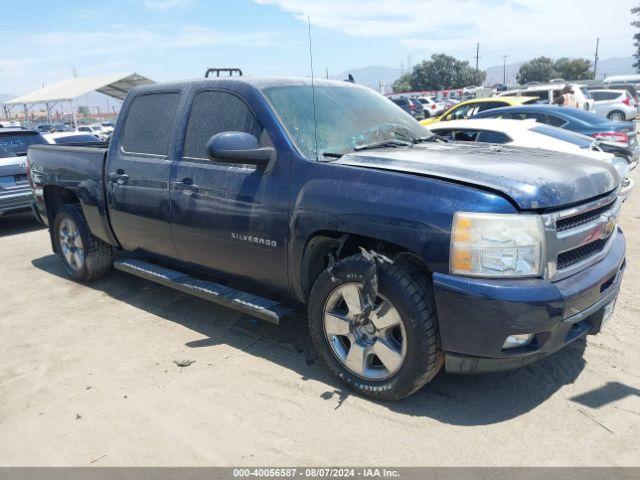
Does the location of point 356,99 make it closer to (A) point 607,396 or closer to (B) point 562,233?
(B) point 562,233

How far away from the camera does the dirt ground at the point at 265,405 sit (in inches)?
107

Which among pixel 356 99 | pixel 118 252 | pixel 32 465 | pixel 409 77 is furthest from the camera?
pixel 409 77

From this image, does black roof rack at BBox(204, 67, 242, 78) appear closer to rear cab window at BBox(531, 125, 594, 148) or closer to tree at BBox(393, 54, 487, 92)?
rear cab window at BBox(531, 125, 594, 148)

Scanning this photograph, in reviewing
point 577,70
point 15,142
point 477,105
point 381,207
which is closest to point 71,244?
point 381,207

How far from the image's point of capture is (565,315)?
2689mm

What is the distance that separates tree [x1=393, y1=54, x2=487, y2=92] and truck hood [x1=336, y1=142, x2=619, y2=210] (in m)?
73.5

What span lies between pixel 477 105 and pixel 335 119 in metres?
10.9

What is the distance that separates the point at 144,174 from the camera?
438 cm

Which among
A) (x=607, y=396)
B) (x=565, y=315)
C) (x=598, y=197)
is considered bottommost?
(x=607, y=396)

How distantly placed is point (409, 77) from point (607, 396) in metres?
81.8

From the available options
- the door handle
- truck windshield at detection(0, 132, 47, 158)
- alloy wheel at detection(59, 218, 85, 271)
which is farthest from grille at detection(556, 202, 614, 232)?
truck windshield at detection(0, 132, 47, 158)

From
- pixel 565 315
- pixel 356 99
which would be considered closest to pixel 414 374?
pixel 565 315

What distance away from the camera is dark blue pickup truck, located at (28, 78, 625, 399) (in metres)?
2.65

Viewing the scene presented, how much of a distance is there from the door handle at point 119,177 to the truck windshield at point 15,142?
5.16 m
